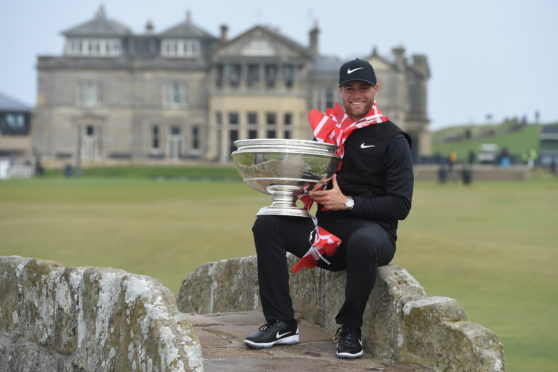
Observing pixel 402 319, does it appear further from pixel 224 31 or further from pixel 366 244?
pixel 224 31

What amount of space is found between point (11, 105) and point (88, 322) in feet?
322

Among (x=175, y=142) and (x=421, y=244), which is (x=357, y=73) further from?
(x=175, y=142)

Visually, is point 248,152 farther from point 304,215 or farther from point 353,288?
point 353,288

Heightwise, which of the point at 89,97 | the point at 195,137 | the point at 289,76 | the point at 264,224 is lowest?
the point at 195,137

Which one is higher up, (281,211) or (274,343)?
(281,211)

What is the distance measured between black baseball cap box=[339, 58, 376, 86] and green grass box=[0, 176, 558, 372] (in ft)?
12.8

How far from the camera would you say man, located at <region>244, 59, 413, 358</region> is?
5.95 m

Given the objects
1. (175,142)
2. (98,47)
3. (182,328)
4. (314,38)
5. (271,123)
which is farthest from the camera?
(314,38)

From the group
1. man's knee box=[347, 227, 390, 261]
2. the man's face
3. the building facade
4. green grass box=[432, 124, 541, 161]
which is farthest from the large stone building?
man's knee box=[347, 227, 390, 261]

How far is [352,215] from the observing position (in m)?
6.30

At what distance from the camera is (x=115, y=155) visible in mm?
89375

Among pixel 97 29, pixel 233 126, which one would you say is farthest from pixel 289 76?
pixel 97 29

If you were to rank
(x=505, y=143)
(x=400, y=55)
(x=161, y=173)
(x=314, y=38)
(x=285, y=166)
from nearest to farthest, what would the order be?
(x=285, y=166) < (x=161, y=173) < (x=400, y=55) < (x=314, y=38) < (x=505, y=143)

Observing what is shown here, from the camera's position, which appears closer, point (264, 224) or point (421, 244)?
point (264, 224)
